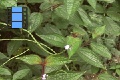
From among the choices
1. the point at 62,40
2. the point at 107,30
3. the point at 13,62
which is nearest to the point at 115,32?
the point at 107,30

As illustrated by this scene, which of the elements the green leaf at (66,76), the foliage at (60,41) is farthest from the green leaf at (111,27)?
the green leaf at (66,76)

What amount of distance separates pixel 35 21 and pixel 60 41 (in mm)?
151

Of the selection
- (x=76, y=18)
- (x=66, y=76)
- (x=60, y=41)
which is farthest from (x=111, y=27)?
(x=66, y=76)

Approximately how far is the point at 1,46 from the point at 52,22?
0.39 metres

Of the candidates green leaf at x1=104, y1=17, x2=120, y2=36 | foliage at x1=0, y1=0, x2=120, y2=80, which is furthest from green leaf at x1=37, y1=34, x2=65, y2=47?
green leaf at x1=104, y1=17, x2=120, y2=36

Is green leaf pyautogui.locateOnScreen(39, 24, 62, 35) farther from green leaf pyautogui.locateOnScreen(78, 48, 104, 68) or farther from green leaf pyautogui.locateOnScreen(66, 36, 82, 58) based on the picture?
green leaf pyautogui.locateOnScreen(66, 36, 82, 58)

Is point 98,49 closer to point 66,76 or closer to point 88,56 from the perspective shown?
point 88,56

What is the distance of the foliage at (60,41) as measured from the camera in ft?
3.48

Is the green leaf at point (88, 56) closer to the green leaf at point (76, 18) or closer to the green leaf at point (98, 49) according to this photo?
the green leaf at point (98, 49)

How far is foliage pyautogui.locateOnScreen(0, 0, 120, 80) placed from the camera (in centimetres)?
106

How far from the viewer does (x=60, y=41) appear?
116cm

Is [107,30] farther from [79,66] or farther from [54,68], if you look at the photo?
[54,68]

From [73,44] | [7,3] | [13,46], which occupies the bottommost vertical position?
[13,46]
